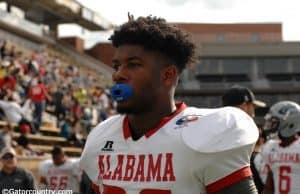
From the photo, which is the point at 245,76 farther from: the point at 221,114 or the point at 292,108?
the point at 221,114

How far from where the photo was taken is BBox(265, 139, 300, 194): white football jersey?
218 inches

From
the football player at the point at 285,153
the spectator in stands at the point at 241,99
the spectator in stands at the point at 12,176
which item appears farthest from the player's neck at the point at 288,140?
the spectator in stands at the point at 12,176

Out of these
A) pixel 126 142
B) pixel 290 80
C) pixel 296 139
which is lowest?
pixel 290 80

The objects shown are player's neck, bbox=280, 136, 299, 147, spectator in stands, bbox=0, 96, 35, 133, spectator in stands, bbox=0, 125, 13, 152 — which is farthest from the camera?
spectator in stands, bbox=0, 96, 35, 133

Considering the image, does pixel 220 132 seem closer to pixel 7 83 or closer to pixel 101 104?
pixel 7 83

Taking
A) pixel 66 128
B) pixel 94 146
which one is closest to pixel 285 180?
pixel 94 146

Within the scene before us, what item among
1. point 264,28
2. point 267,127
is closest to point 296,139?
point 267,127

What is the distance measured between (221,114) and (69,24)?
3659cm

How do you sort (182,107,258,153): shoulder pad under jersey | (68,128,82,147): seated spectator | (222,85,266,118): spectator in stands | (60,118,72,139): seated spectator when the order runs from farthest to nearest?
(60,118,72,139): seated spectator → (68,128,82,147): seated spectator → (222,85,266,118): spectator in stands → (182,107,258,153): shoulder pad under jersey

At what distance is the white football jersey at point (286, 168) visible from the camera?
554 centimetres

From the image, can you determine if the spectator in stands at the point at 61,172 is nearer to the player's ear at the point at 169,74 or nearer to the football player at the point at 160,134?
the football player at the point at 160,134

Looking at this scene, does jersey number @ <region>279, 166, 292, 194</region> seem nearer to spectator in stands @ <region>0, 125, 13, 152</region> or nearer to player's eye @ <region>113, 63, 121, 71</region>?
player's eye @ <region>113, 63, 121, 71</region>

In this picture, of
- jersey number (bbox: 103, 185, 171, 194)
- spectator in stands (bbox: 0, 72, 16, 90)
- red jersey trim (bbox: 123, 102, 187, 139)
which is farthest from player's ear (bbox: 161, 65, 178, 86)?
spectator in stands (bbox: 0, 72, 16, 90)

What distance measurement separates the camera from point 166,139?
2.39 metres
